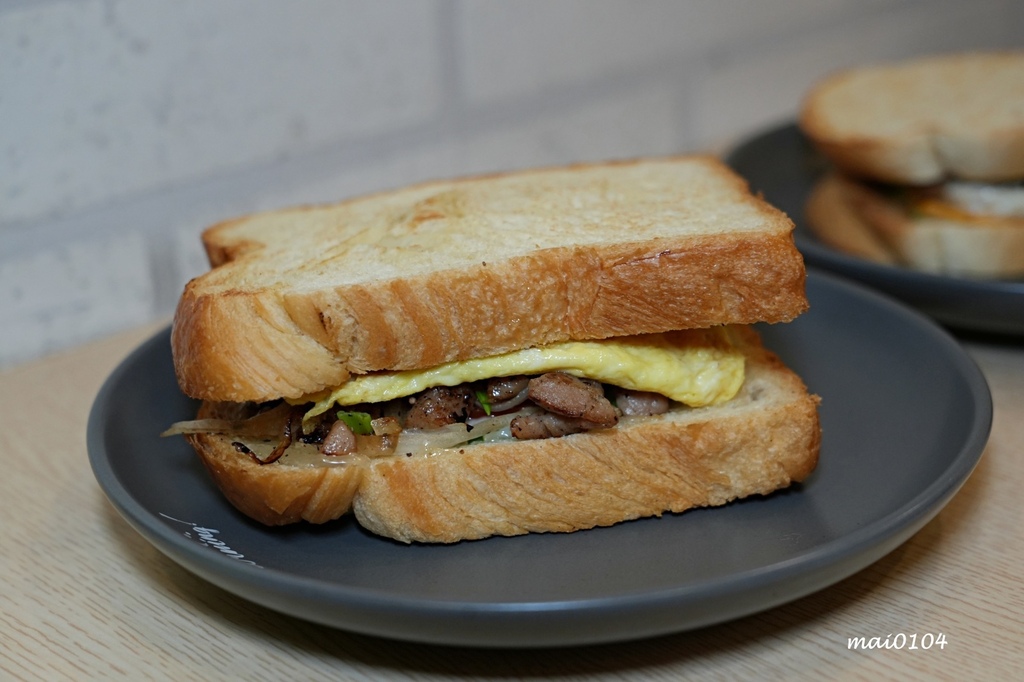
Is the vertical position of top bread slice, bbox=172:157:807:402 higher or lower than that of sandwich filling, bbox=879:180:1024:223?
higher

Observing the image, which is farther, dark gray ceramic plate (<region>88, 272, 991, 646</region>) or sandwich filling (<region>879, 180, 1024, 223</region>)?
sandwich filling (<region>879, 180, 1024, 223</region>)

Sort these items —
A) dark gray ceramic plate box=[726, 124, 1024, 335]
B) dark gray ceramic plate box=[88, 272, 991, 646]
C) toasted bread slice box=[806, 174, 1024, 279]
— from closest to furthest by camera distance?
dark gray ceramic plate box=[88, 272, 991, 646], dark gray ceramic plate box=[726, 124, 1024, 335], toasted bread slice box=[806, 174, 1024, 279]

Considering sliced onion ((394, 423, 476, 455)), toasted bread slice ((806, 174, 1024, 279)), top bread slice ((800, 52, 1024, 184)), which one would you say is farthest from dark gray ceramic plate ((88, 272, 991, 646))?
top bread slice ((800, 52, 1024, 184))

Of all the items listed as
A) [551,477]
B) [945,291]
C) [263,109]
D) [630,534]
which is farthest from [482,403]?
[263,109]

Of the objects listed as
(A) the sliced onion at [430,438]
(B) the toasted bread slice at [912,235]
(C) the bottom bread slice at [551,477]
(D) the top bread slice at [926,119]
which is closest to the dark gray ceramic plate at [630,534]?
(C) the bottom bread slice at [551,477]

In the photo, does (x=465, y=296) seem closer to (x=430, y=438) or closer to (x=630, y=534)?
(x=430, y=438)

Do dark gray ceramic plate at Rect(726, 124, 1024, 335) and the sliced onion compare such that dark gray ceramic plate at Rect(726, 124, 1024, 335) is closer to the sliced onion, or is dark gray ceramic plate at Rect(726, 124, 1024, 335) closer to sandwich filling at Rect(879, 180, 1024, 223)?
sandwich filling at Rect(879, 180, 1024, 223)

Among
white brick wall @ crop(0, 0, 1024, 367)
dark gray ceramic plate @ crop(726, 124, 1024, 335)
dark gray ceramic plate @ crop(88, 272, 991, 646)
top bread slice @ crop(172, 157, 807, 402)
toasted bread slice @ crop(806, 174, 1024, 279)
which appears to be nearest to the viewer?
dark gray ceramic plate @ crop(88, 272, 991, 646)
